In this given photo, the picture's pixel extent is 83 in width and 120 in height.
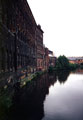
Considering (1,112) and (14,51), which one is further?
(14,51)

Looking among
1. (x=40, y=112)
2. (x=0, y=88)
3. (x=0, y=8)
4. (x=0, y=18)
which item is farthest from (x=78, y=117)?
(x=0, y=8)

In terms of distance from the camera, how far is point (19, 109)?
23.2 feet

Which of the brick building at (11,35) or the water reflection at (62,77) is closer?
the brick building at (11,35)

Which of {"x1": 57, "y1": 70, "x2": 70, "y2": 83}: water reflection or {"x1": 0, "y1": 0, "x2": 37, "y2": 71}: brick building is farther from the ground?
{"x1": 0, "y1": 0, "x2": 37, "y2": 71}: brick building

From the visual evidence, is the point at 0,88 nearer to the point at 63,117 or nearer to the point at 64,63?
the point at 63,117

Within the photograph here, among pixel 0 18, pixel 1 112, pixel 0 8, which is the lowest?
pixel 1 112

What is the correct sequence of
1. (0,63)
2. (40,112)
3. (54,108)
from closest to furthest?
(40,112) < (54,108) < (0,63)

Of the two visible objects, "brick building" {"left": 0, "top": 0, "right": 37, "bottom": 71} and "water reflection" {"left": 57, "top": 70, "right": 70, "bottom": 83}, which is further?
"water reflection" {"left": 57, "top": 70, "right": 70, "bottom": 83}

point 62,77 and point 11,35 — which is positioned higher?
point 11,35

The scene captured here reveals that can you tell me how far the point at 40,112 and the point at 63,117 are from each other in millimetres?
1414

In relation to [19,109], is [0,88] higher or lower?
higher

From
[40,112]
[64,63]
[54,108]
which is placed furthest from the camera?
[64,63]

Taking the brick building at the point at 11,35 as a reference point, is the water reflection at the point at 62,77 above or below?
below

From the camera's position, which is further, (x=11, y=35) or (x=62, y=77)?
(x=62, y=77)
